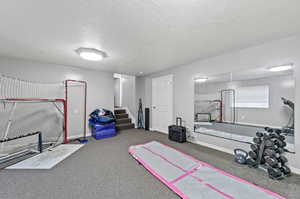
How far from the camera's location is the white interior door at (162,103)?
4.48 metres

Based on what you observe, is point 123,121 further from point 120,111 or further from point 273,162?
point 273,162

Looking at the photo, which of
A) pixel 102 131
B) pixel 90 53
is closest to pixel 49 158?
pixel 102 131

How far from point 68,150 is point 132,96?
138 inches

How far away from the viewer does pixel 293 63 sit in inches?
81.4

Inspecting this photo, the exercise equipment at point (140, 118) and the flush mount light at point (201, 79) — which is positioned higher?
the flush mount light at point (201, 79)

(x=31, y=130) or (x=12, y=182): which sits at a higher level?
(x=31, y=130)

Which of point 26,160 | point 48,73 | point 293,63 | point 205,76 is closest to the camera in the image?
point 293,63

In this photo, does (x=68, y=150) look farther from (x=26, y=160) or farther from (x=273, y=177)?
(x=273, y=177)

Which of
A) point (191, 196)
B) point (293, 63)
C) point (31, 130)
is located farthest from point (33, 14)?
point (293, 63)

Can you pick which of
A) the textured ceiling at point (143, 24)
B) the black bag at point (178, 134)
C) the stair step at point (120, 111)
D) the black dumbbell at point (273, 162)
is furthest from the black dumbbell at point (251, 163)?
the stair step at point (120, 111)

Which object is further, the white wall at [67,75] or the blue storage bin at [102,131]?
the blue storage bin at [102,131]

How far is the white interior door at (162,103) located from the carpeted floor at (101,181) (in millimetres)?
2115

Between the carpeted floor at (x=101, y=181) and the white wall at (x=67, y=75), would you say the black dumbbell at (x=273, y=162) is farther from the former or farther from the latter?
the white wall at (x=67, y=75)

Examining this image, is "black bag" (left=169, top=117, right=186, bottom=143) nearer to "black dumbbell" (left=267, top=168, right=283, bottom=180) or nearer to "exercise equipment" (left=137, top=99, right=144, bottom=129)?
"black dumbbell" (left=267, top=168, right=283, bottom=180)
